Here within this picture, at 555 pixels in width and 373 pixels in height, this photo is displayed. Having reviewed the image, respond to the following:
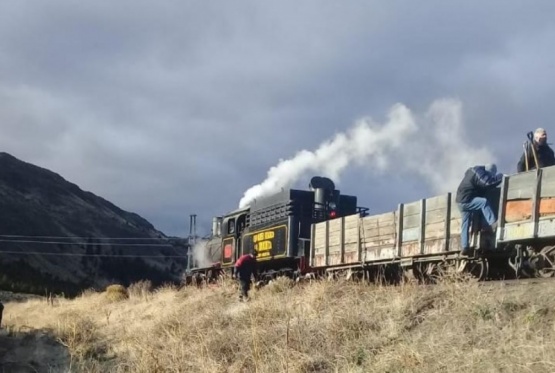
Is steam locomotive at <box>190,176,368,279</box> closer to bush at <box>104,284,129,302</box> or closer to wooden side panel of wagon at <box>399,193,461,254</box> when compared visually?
bush at <box>104,284,129,302</box>

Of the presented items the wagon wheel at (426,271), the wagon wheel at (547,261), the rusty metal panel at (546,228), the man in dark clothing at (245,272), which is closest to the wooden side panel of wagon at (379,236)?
the wagon wheel at (426,271)

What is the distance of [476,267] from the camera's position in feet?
36.8

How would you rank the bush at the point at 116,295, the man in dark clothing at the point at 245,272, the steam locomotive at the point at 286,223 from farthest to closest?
the bush at the point at 116,295 < the steam locomotive at the point at 286,223 < the man in dark clothing at the point at 245,272

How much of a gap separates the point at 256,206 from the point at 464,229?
37.0ft

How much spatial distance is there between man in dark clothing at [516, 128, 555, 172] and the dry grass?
3.02m

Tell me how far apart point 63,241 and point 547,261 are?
6921 centimetres

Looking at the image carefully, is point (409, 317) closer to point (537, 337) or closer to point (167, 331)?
point (537, 337)

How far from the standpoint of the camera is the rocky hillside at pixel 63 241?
63.3m

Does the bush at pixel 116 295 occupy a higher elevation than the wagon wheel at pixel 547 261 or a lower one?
lower

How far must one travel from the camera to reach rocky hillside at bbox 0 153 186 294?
63281mm

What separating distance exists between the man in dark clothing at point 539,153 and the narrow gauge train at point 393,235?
67cm

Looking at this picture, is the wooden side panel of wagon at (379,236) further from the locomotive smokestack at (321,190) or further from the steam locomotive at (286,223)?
the locomotive smokestack at (321,190)

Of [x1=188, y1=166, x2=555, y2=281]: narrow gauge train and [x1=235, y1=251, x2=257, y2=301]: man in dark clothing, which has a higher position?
[x1=188, y1=166, x2=555, y2=281]: narrow gauge train

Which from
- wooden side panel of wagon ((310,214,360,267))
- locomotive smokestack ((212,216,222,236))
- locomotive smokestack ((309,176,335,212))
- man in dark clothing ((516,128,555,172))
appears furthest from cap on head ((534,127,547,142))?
locomotive smokestack ((212,216,222,236))
